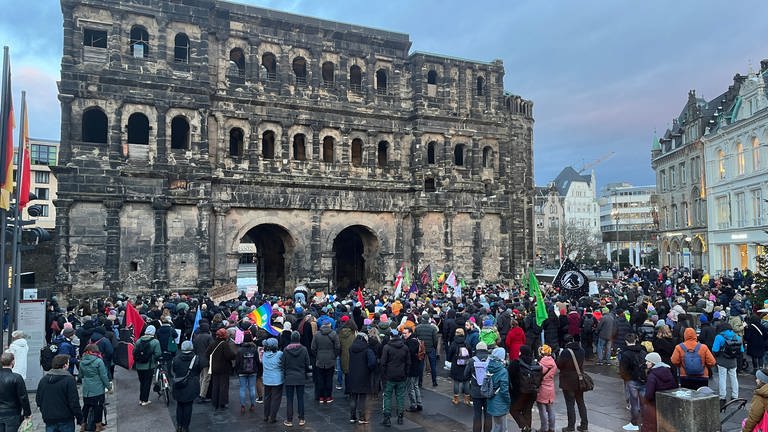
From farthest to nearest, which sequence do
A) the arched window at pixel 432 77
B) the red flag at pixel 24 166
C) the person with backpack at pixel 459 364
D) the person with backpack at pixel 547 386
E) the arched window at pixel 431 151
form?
the arched window at pixel 432 77 → the arched window at pixel 431 151 → the red flag at pixel 24 166 → the person with backpack at pixel 459 364 → the person with backpack at pixel 547 386

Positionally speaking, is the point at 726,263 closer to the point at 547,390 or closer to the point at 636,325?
the point at 636,325

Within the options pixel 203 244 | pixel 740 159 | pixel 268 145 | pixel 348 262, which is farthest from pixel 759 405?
pixel 740 159

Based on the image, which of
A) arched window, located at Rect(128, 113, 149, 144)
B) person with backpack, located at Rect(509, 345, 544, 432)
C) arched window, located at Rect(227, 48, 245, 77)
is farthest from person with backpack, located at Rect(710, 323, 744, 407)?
arched window, located at Rect(128, 113, 149, 144)

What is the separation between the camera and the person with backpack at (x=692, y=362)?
10.3 m

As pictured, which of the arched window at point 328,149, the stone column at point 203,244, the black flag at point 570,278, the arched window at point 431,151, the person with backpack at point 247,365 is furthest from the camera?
the arched window at point 431,151

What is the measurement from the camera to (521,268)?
3856 centimetres

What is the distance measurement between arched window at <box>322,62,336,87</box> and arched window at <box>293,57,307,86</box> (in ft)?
4.13

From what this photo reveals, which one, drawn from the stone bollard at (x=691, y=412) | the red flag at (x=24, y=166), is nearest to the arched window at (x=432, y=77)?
the red flag at (x=24, y=166)

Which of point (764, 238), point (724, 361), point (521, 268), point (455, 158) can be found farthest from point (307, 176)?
point (764, 238)

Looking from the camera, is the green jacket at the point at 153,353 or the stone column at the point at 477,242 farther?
the stone column at the point at 477,242

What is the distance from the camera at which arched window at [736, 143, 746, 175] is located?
39.7 metres

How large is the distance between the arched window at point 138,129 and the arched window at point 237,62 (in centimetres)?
537

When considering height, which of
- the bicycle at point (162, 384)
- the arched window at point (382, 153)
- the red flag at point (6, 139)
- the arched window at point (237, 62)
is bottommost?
the bicycle at point (162, 384)

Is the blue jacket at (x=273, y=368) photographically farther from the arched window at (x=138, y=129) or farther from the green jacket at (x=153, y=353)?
the arched window at (x=138, y=129)
